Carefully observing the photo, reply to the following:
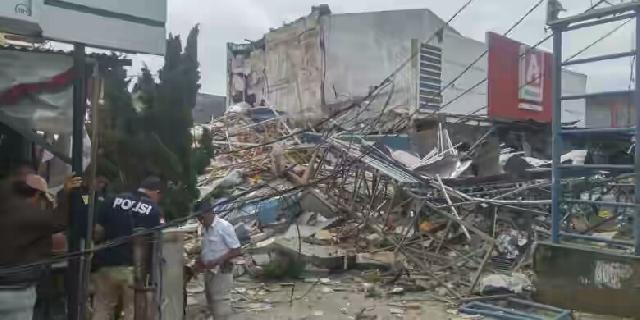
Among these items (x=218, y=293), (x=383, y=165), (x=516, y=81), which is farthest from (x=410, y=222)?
(x=516, y=81)

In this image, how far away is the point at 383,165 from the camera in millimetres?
10812

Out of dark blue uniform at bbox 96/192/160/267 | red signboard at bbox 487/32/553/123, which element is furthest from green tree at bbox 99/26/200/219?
red signboard at bbox 487/32/553/123

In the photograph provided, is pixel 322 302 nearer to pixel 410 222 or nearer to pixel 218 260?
pixel 218 260

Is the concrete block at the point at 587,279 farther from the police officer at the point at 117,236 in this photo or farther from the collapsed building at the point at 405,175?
the police officer at the point at 117,236

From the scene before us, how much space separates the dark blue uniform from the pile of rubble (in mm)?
2154

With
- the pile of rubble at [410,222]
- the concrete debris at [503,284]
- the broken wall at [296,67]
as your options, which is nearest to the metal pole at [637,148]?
the pile of rubble at [410,222]

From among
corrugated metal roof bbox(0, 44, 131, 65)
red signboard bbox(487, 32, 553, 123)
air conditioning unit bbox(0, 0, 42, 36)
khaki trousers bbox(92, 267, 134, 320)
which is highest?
red signboard bbox(487, 32, 553, 123)

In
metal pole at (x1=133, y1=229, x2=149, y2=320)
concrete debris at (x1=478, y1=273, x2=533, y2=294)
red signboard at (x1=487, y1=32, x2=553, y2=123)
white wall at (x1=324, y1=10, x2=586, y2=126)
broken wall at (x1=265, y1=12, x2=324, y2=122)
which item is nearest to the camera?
metal pole at (x1=133, y1=229, x2=149, y2=320)

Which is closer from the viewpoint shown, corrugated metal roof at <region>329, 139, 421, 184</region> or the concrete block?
the concrete block

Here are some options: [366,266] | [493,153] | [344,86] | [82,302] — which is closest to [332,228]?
[366,266]

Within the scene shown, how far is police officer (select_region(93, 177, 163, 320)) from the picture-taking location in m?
5.48

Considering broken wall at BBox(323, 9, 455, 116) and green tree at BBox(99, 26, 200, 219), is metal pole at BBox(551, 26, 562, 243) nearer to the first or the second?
green tree at BBox(99, 26, 200, 219)

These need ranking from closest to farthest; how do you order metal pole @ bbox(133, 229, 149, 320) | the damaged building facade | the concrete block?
metal pole @ bbox(133, 229, 149, 320)
the concrete block
the damaged building facade

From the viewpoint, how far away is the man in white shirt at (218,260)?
A: 661 centimetres
